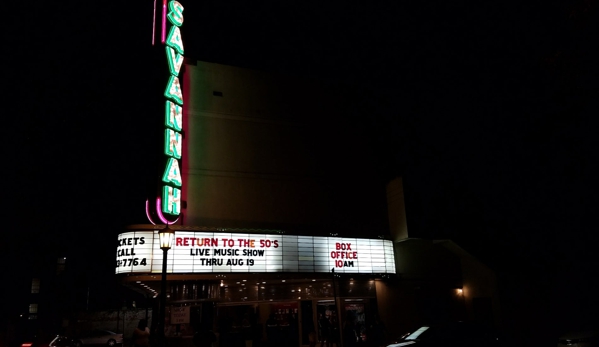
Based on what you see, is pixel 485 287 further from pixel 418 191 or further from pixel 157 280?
pixel 157 280

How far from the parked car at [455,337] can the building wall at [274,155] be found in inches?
245

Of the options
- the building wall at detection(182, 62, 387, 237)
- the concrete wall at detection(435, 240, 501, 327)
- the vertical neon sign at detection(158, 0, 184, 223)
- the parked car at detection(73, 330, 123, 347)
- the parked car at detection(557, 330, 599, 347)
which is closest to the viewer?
the parked car at detection(557, 330, 599, 347)

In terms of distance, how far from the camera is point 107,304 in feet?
166

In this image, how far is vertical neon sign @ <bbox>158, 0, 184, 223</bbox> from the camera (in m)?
15.9

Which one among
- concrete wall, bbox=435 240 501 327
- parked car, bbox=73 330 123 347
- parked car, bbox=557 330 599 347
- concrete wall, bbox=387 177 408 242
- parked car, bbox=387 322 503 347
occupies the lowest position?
parked car, bbox=73 330 123 347

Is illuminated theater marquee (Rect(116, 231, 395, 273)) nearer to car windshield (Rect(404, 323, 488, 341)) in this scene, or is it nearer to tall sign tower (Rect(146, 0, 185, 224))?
tall sign tower (Rect(146, 0, 185, 224))

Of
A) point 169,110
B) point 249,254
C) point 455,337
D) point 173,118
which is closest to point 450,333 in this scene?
point 455,337

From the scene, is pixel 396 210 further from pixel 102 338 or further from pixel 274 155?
pixel 102 338

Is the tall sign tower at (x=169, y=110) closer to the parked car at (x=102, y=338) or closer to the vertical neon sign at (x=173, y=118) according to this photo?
the vertical neon sign at (x=173, y=118)

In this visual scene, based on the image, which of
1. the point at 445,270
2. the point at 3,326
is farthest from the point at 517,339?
the point at 3,326

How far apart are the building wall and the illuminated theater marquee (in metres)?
1.02

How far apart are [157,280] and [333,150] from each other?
9179mm

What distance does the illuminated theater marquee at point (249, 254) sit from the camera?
51.6 ft

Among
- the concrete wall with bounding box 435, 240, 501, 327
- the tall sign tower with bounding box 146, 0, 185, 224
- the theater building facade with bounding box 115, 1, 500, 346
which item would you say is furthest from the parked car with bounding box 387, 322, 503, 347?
the tall sign tower with bounding box 146, 0, 185, 224
